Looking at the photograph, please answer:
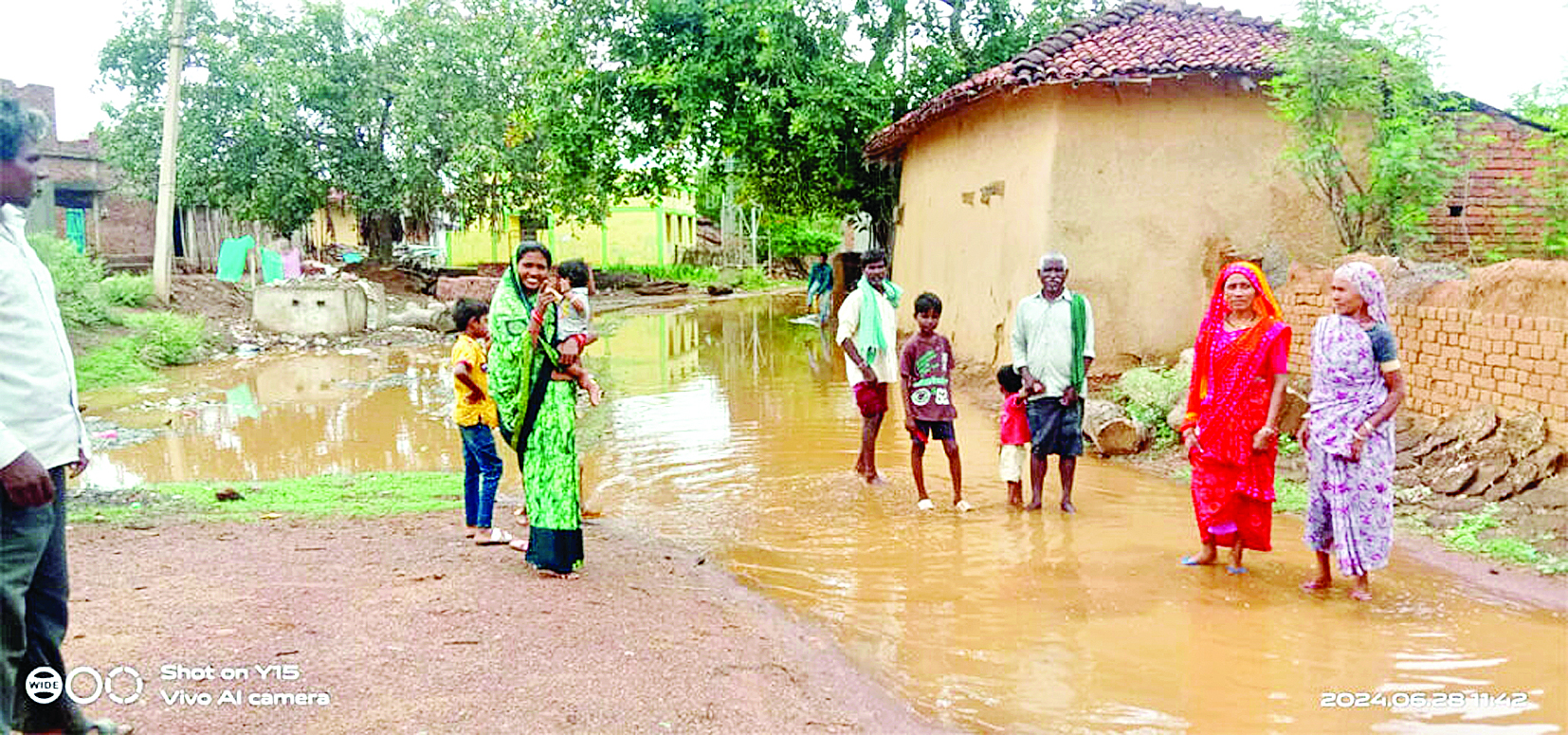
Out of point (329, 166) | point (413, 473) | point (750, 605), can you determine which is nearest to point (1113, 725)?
point (750, 605)

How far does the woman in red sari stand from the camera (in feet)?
18.3

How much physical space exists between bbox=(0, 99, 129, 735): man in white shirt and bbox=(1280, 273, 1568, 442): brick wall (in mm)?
7521

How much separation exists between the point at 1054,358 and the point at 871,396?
4.86 feet

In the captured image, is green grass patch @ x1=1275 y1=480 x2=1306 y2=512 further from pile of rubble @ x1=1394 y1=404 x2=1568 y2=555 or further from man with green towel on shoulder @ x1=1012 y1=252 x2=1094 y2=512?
man with green towel on shoulder @ x1=1012 y1=252 x2=1094 y2=512

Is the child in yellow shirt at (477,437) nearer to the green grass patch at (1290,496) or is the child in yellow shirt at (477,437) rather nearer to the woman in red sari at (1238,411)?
the woman in red sari at (1238,411)

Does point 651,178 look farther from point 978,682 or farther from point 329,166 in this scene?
point 978,682

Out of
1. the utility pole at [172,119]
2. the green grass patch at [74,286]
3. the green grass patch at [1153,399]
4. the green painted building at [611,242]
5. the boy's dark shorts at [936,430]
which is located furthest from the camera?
the green painted building at [611,242]

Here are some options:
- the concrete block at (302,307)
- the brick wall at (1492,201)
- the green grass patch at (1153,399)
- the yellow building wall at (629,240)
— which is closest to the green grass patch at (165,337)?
the concrete block at (302,307)

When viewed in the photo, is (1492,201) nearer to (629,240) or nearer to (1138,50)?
(1138,50)

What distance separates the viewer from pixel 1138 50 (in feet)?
40.0

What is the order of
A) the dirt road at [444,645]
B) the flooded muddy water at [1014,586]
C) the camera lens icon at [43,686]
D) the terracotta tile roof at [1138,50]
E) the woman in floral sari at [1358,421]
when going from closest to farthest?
the camera lens icon at [43,686] < the dirt road at [444,645] < the flooded muddy water at [1014,586] < the woman in floral sari at [1358,421] < the terracotta tile roof at [1138,50]

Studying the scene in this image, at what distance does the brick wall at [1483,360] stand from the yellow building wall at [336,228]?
29327mm

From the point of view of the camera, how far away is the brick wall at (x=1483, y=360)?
22.3ft

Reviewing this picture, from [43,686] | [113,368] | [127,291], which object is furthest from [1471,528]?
[127,291]
